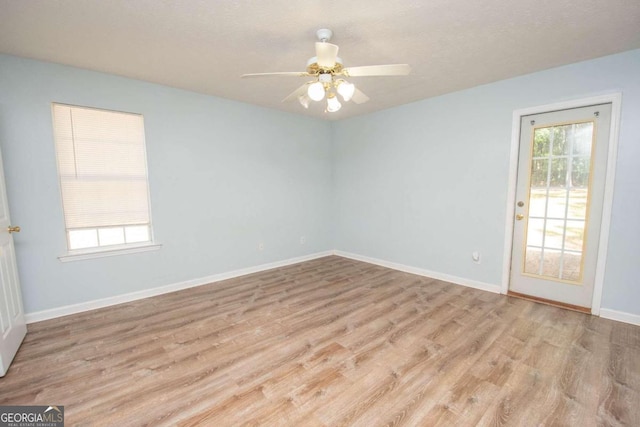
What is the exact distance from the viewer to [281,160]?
453cm

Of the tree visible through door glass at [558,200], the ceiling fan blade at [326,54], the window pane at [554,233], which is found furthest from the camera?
the window pane at [554,233]

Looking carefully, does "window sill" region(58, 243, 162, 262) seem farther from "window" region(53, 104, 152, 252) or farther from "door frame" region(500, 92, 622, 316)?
"door frame" region(500, 92, 622, 316)

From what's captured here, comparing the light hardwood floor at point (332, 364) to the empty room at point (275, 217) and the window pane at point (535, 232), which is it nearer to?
the empty room at point (275, 217)

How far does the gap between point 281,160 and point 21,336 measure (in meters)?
3.52

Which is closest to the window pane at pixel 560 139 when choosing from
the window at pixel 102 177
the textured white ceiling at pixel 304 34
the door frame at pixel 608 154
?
the door frame at pixel 608 154

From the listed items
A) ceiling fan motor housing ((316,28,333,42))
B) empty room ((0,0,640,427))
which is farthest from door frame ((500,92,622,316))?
ceiling fan motor housing ((316,28,333,42))

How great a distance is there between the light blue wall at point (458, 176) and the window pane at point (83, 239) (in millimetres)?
3710

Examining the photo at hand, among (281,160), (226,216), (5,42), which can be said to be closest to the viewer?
(5,42)

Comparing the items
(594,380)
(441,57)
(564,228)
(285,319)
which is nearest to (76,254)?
(285,319)

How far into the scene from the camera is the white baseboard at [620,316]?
256cm

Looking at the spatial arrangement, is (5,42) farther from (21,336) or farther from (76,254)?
(21,336)

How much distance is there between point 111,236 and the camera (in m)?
3.12

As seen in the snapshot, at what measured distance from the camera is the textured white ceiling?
A: 1.85 meters

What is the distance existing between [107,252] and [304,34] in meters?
3.08
